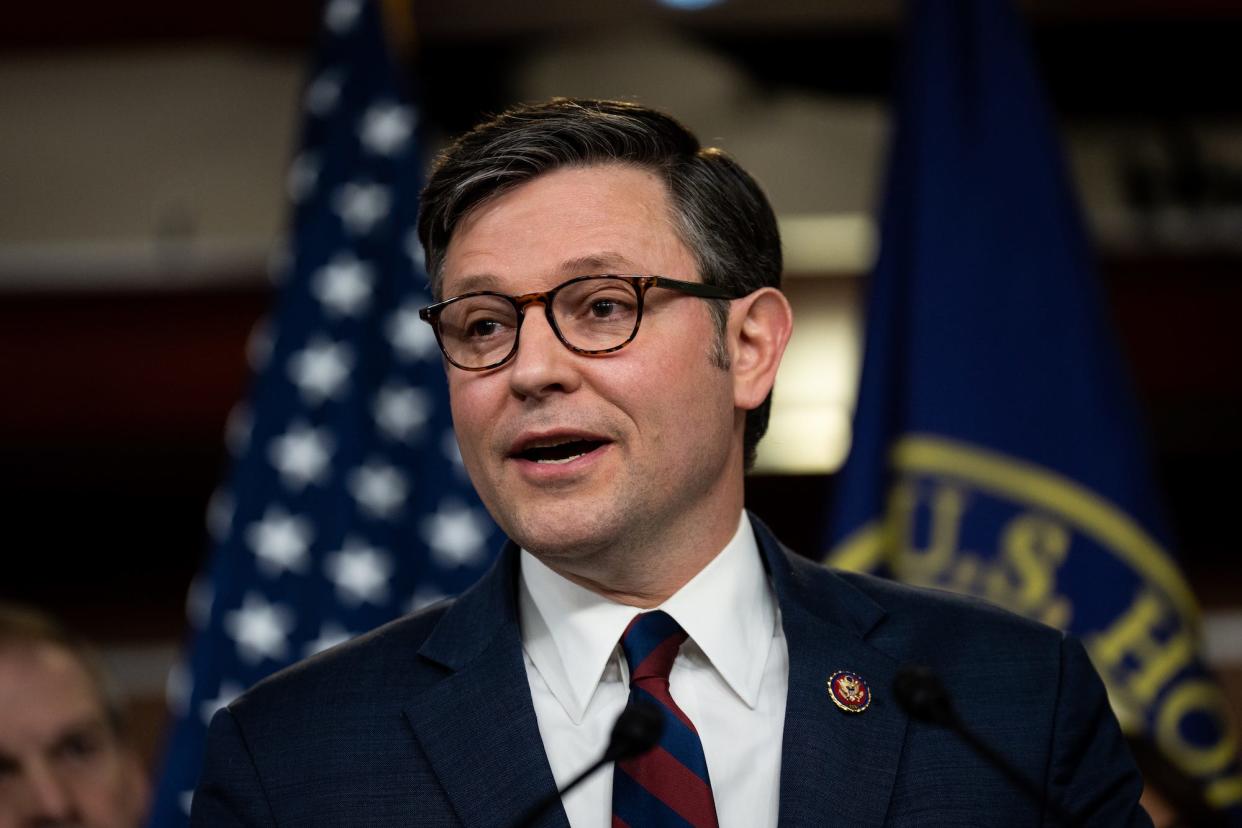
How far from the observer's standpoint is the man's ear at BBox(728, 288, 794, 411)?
1.69 metres

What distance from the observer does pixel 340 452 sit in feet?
9.96

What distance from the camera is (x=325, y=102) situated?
3256 mm

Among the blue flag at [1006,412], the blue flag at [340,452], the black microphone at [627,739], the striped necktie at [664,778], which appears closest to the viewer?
the black microphone at [627,739]

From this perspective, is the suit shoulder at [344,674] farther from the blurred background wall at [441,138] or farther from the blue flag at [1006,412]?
the blurred background wall at [441,138]

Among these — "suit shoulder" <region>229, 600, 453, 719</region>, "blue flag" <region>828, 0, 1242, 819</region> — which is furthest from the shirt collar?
"blue flag" <region>828, 0, 1242, 819</region>

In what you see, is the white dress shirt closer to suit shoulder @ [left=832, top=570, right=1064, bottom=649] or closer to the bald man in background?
suit shoulder @ [left=832, top=570, right=1064, bottom=649]

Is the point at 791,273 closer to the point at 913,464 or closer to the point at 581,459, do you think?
the point at 913,464

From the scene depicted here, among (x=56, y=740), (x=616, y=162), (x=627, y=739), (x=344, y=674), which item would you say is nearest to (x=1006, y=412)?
(x=616, y=162)

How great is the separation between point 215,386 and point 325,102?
1.97 metres

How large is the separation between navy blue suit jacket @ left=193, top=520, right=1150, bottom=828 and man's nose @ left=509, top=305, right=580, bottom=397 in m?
0.27

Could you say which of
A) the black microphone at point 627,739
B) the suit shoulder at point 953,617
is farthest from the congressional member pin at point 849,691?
the black microphone at point 627,739

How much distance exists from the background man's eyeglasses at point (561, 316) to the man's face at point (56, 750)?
1.53 metres

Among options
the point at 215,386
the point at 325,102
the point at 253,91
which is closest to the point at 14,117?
the point at 253,91

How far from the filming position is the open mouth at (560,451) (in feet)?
4.95
